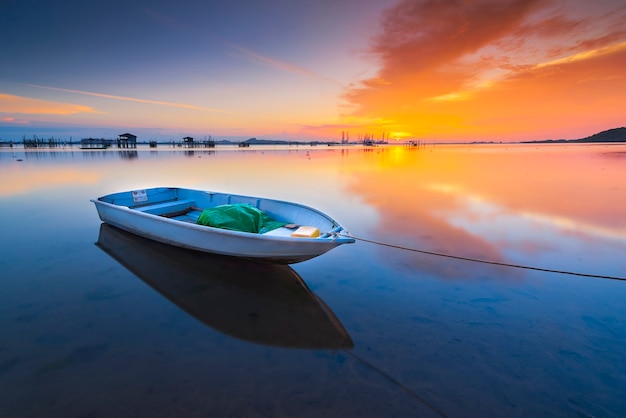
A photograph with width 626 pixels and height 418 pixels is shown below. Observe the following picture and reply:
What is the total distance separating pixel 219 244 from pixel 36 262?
171 inches

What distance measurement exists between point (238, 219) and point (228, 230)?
947 mm

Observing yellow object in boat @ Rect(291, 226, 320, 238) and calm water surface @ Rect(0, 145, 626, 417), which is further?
yellow object in boat @ Rect(291, 226, 320, 238)

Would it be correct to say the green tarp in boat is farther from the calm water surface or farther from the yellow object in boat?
the yellow object in boat

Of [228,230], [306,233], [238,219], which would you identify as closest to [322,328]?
[306,233]

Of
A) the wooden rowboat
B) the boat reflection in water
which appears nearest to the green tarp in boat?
the wooden rowboat

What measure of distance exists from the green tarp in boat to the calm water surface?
86cm

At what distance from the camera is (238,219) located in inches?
246

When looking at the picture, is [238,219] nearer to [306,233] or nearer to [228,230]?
[228,230]

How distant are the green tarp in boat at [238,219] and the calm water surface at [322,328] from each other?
2.81 feet

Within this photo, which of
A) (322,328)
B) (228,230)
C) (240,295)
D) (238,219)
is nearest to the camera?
(322,328)

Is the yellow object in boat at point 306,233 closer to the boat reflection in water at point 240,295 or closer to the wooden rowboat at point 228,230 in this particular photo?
the wooden rowboat at point 228,230

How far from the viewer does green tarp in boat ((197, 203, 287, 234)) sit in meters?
6.12

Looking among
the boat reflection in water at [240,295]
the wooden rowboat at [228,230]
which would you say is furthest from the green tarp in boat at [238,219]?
the boat reflection in water at [240,295]

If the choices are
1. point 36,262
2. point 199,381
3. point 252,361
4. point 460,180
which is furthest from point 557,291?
point 460,180
